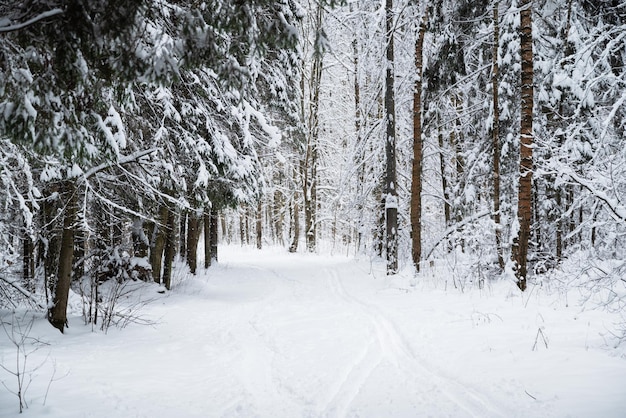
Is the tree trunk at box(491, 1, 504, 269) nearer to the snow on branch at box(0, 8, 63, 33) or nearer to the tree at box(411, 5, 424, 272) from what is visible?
the tree at box(411, 5, 424, 272)

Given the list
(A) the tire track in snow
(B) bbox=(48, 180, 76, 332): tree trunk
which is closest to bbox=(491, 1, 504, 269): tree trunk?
(A) the tire track in snow

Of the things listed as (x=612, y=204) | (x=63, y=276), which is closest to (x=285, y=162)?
(x=63, y=276)

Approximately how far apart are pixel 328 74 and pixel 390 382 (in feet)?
87.2

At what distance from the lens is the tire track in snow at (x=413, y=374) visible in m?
3.96

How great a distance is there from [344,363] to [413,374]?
0.97 metres

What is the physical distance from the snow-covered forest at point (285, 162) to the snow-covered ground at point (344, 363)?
2.5 inches

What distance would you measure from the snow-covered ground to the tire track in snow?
19mm

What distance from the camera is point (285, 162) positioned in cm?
1242

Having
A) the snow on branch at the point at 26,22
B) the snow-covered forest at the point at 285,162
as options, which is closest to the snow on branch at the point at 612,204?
the snow-covered forest at the point at 285,162

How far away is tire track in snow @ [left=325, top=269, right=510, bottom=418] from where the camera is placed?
156 inches

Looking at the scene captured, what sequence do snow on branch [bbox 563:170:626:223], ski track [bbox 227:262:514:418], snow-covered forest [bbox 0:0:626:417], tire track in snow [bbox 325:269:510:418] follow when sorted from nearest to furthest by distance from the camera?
snow-covered forest [bbox 0:0:626:417], tire track in snow [bbox 325:269:510:418], ski track [bbox 227:262:514:418], snow on branch [bbox 563:170:626:223]

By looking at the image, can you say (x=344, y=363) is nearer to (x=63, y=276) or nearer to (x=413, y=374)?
(x=413, y=374)

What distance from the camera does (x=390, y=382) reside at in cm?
472

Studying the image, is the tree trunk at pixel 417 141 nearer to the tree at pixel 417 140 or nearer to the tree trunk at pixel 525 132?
the tree at pixel 417 140
